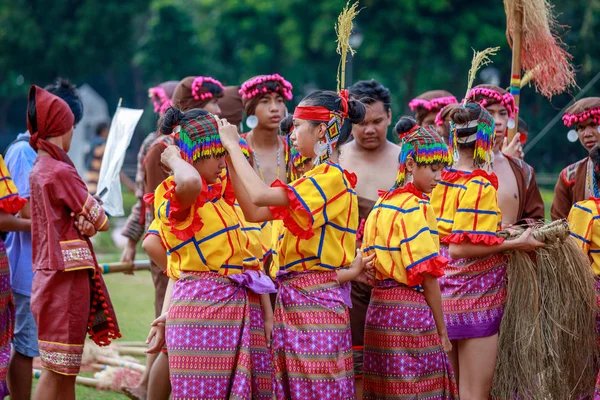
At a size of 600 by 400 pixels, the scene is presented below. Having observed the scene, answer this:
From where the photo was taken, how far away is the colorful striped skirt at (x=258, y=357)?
417cm

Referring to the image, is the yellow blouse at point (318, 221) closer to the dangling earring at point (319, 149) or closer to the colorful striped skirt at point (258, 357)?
the dangling earring at point (319, 149)

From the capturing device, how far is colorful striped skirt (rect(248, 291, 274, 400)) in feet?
13.7

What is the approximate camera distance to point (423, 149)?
4574 mm

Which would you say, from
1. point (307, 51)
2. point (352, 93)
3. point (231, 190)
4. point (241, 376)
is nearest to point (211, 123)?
point (231, 190)

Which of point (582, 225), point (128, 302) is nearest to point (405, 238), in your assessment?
point (582, 225)

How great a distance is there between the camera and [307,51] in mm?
28484

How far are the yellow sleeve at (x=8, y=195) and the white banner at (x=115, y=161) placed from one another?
2.95 ft

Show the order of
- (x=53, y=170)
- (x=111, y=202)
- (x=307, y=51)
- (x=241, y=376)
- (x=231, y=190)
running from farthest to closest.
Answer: (x=307, y=51) → (x=111, y=202) → (x=53, y=170) → (x=231, y=190) → (x=241, y=376)

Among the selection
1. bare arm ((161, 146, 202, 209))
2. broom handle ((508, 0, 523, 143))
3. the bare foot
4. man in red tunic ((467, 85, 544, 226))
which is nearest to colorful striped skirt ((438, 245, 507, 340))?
man in red tunic ((467, 85, 544, 226))

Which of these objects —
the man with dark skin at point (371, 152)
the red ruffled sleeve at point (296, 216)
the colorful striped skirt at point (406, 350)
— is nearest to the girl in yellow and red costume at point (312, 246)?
the red ruffled sleeve at point (296, 216)

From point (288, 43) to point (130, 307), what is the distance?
61.8 ft

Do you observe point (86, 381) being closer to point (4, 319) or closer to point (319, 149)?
point (4, 319)

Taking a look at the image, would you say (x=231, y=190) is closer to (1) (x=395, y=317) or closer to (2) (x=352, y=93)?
(1) (x=395, y=317)

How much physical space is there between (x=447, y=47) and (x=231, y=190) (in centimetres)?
2306
